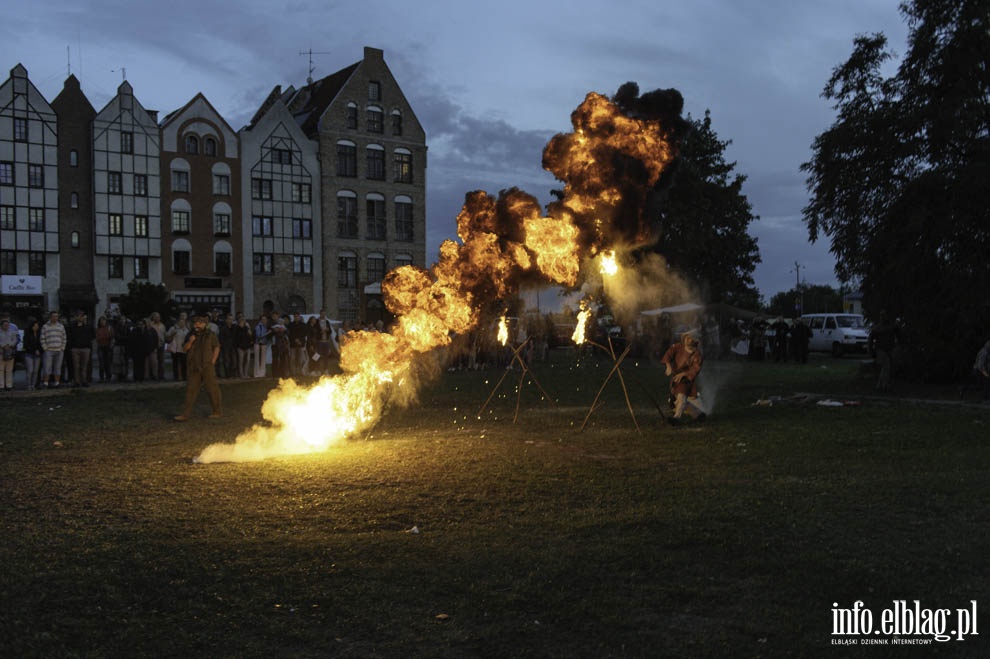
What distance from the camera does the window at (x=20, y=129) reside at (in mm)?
46625

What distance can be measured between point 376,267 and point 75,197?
19771mm

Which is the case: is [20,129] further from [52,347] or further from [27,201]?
[52,347]

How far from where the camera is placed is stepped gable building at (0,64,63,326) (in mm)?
46344

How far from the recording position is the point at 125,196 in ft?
162

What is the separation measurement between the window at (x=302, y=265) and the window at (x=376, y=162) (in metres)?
7.70

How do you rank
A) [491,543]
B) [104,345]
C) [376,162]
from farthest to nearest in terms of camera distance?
1. [376,162]
2. [104,345]
3. [491,543]

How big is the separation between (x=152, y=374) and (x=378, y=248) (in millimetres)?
35852

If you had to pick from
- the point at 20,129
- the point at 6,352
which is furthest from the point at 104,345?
the point at 20,129

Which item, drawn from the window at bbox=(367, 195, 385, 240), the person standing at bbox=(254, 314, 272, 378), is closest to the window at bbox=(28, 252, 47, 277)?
the window at bbox=(367, 195, 385, 240)

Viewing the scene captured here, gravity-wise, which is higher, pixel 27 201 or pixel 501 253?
pixel 27 201

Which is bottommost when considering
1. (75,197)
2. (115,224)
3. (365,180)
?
(115,224)

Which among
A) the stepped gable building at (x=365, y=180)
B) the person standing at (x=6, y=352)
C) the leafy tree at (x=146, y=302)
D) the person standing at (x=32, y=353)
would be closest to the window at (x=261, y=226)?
the stepped gable building at (x=365, y=180)

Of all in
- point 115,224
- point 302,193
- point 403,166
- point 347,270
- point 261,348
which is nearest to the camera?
point 261,348

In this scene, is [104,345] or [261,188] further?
[261,188]
